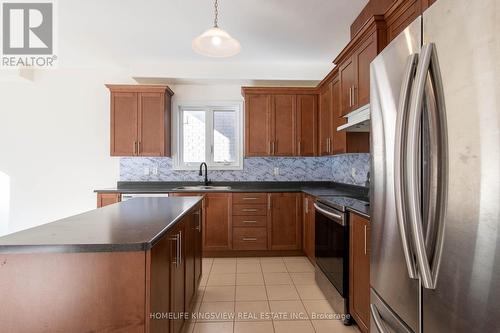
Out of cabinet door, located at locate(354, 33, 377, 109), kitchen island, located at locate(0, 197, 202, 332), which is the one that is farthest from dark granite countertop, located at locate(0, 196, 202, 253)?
cabinet door, located at locate(354, 33, 377, 109)

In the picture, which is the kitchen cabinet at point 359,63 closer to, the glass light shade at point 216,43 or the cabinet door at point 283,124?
the glass light shade at point 216,43

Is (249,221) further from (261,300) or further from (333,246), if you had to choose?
(333,246)

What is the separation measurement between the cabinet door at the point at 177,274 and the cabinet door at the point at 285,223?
2.07 meters

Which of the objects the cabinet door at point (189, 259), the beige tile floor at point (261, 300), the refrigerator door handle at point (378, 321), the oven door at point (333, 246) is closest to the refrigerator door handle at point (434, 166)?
the refrigerator door handle at point (378, 321)

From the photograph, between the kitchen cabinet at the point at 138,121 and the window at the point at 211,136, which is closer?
the kitchen cabinet at the point at 138,121

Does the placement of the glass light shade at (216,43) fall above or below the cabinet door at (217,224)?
above

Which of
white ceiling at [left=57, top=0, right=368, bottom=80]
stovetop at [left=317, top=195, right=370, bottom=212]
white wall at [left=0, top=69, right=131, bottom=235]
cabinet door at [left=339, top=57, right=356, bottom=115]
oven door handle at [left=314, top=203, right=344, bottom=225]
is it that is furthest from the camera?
white wall at [left=0, top=69, right=131, bottom=235]

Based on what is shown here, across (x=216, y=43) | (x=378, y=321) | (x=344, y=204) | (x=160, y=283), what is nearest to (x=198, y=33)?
(x=216, y=43)

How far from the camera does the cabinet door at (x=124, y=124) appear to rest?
390cm

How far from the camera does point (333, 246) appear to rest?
235 cm

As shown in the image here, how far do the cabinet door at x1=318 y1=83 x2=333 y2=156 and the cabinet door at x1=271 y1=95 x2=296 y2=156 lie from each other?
15.5 inches

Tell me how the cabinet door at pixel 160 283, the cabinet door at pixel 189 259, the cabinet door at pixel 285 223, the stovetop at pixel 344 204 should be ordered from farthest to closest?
1. the cabinet door at pixel 285 223
2. the stovetop at pixel 344 204
3. the cabinet door at pixel 189 259
4. the cabinet door at pixel 160 283

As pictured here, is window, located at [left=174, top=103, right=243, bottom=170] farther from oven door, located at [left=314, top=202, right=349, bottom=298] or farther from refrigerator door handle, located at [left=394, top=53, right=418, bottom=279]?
refrigerator door handle, located at [left=394, top=53, right=418, bottom=279]

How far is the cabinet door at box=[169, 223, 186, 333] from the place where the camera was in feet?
4.96
